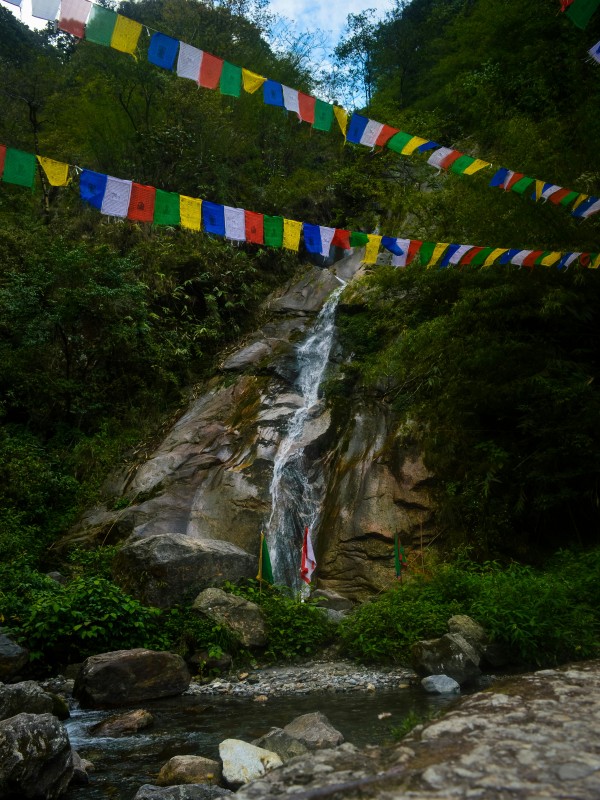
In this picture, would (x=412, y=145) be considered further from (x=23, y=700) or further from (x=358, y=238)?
(x=23, y=700)

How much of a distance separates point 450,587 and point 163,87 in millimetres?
18562

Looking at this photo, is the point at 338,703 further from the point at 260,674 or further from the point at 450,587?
the point at 450,587

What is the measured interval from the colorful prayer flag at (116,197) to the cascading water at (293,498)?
648 centimetres

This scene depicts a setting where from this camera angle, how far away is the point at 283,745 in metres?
4.64

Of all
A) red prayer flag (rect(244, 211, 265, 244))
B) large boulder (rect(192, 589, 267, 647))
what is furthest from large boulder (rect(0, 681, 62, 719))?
red prayer flag (rect(244, 211, 265, 244))

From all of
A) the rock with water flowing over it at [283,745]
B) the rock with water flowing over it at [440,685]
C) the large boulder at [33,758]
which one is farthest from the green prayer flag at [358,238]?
the large boulder at [33,758]

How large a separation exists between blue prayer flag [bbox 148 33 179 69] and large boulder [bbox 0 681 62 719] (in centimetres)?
569

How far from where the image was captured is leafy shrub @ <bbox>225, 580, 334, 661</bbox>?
840 centimetres

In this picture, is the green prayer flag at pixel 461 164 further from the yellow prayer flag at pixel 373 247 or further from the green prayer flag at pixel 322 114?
the green prayer flag at pixel 322 114

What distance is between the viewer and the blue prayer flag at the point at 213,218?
295 inches

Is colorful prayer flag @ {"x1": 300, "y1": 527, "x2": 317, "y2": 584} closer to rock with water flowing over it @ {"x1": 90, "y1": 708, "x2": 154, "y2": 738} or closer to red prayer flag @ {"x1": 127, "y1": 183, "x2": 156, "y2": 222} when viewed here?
rock with water flowing over it @ {"x1": 90, "y1": 708, "x2": 154, "y2": 738}

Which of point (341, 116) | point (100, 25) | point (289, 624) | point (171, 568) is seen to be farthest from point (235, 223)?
point (289, 624)

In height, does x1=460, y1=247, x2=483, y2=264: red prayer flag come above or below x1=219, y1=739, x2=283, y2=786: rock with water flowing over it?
above

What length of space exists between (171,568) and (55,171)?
5.34m
